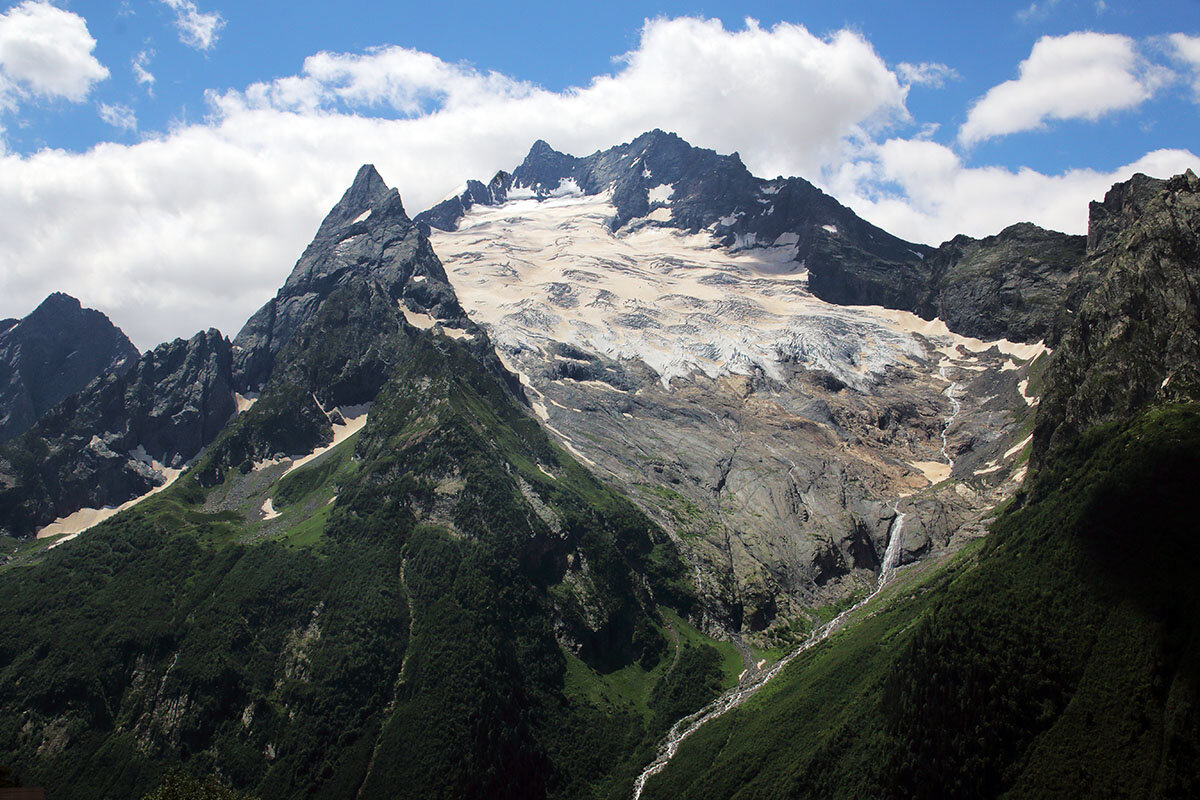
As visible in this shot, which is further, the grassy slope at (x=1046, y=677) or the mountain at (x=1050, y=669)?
the mountain at (x=1050, y=669)

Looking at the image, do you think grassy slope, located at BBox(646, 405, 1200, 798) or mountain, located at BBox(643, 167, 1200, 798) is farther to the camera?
mountain, located at BBox(643, 167, 1200, 798)

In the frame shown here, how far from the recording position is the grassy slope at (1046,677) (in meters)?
138

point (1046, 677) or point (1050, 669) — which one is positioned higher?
point (1050, 669)

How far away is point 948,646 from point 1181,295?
10688cm

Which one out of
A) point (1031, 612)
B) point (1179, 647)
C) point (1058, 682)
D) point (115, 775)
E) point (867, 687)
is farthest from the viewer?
point (115, 775)

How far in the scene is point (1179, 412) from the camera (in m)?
170

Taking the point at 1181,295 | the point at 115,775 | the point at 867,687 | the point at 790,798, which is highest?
the point at 1181,295

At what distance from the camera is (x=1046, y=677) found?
151 meters

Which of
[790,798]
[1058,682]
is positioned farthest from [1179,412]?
[790,798]

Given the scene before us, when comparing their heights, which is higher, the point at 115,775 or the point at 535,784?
the point at 115,775

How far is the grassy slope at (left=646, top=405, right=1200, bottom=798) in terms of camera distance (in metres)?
138

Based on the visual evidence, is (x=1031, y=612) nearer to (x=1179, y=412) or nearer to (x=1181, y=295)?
(x=1179, y=412)

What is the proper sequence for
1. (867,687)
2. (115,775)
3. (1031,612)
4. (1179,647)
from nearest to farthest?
(1179,647)
(1031,612)
(867,687)
(115,775)

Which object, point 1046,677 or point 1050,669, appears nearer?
point 1050,669
